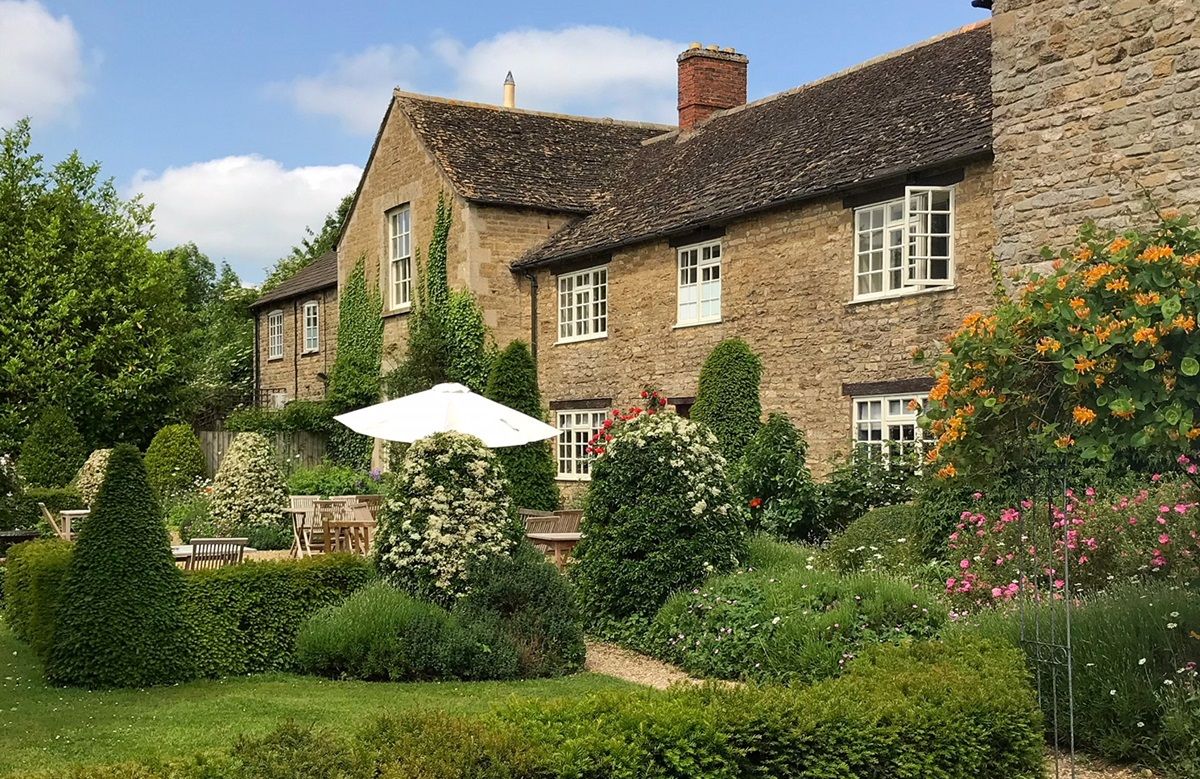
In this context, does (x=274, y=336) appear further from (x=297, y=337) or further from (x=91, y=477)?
(x=91, y=477)

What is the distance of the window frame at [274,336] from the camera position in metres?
36.2

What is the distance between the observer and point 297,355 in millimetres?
34781

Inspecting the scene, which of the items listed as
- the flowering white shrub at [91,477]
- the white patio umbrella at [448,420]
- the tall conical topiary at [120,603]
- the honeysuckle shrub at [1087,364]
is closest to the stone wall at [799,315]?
the white patio umbrella at [448,420]

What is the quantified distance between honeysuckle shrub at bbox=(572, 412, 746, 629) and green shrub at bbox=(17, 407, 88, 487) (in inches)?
690

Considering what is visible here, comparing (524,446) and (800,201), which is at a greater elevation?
(800,201)

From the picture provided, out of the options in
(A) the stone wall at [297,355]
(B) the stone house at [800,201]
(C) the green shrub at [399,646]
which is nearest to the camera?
(C) the green shrub at [399,646]

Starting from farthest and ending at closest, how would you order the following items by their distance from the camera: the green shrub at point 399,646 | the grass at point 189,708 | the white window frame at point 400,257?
the white window frame at point 400,257 < the green shrub at point 399,646 < the grass at point 189,708

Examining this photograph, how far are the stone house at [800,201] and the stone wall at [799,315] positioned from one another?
0.12ft

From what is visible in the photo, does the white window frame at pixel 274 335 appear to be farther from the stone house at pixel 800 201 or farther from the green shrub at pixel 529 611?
the green shrub at pixel 529 611

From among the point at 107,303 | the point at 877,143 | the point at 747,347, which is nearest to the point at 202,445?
the point at 107,303

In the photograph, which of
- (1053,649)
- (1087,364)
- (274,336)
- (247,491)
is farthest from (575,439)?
(1087,364)

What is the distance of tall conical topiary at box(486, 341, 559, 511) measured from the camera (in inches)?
886

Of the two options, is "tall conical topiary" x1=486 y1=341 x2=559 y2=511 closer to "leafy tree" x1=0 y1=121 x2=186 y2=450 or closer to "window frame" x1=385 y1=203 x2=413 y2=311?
"window frame" x1=385 y1=203 x2=413 y2=311

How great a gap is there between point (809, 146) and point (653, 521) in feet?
33.2
